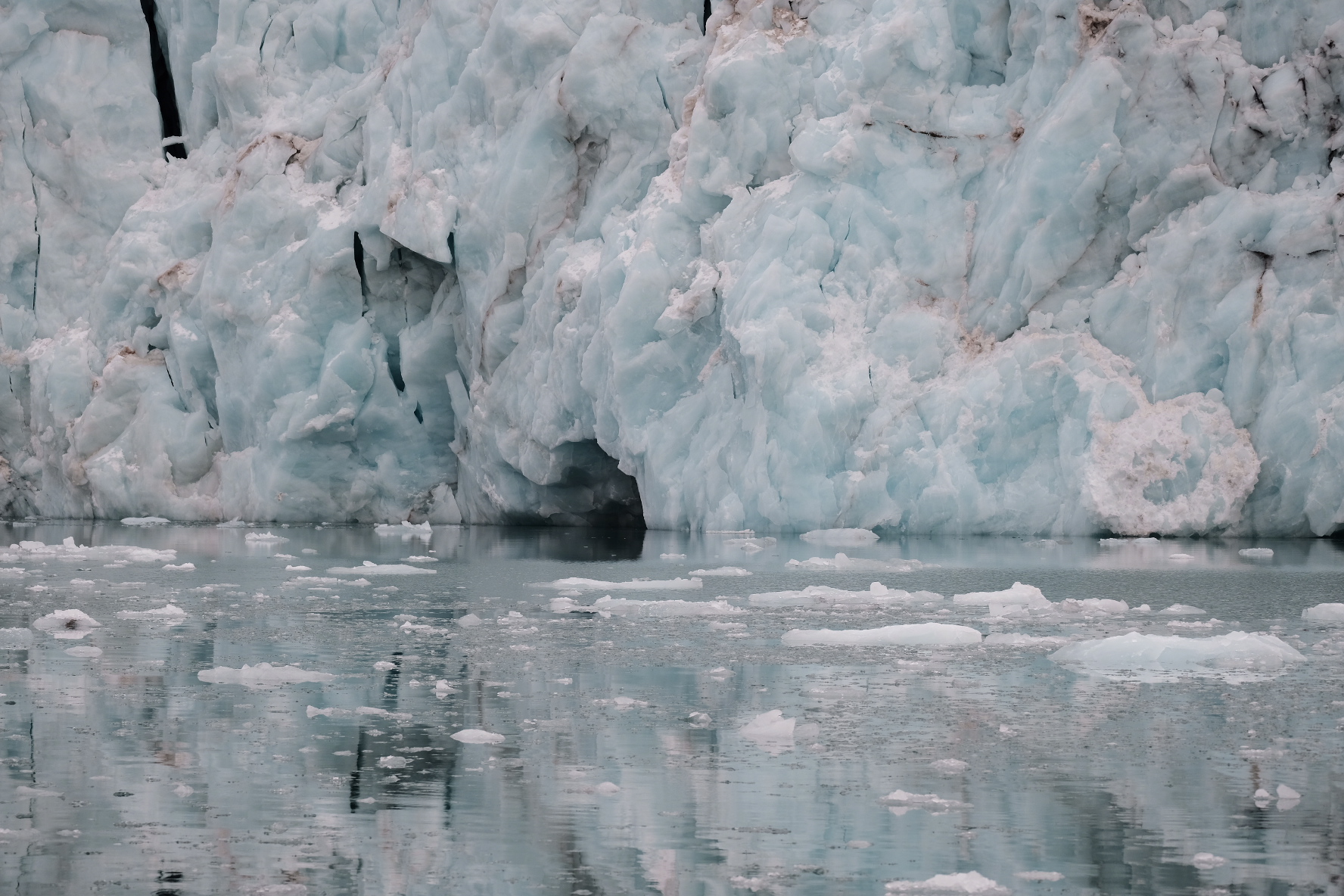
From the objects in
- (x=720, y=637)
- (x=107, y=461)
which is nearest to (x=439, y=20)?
(x=107, y=461)

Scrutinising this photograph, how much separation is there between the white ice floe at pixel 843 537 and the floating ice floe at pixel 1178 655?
31.0ft

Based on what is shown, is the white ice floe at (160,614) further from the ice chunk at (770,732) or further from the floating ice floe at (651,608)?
the ice chunk at (770,732)

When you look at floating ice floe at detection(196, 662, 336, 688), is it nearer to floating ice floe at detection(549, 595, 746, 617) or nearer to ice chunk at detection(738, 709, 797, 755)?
ice chunk at detection(738, 709, 797, 755)

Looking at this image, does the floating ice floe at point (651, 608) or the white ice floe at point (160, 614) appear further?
the floating ice floe at point (651, 608)

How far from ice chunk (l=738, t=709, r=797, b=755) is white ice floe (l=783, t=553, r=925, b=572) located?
23.9 feet

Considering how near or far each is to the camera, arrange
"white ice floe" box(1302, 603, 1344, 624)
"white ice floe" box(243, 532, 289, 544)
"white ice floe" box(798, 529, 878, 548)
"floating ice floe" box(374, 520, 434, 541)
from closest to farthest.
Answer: "white ice floe" box(1302, 603, 1344, 624) → "white ice floe" box(798, 529, 878, 548) → "white ice floe" box(243, 532, 289, 544) → "floating ice floe" box(374, 520, 434, 541)

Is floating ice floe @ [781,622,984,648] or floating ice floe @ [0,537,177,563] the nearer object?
floating ice floe @ [781,622,984,648]

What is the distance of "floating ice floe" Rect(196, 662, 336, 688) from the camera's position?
258 inches

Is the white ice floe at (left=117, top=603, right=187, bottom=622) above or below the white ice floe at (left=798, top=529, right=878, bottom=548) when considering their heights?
below

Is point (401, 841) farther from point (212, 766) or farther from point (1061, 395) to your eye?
point (1061, 395)

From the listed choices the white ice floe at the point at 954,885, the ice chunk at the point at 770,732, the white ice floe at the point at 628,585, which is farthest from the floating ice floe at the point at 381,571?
the white ice floe at the point at 954,885

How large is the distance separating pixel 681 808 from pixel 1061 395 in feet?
44.0

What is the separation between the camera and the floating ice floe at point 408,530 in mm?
20555

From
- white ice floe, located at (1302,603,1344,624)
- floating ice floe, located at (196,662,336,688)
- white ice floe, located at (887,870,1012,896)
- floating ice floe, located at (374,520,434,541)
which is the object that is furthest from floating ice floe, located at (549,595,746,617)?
floating ice floe, located at (374,520,434,541)
